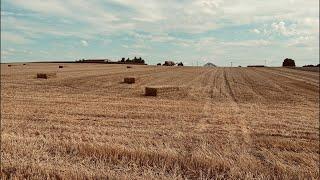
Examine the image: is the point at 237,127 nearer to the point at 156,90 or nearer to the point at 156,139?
the point at 156,139

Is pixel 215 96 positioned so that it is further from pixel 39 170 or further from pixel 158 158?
pixel 39 170

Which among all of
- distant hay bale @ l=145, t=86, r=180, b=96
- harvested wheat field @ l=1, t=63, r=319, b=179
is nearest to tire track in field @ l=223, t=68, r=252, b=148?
harvested wheat field @ l=1, t=63, r=319, b=179

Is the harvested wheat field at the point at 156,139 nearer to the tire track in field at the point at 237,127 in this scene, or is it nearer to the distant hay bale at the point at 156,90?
the tire track in field at the point at 237,127

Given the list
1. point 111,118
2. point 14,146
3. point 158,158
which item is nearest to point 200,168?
point 158,158

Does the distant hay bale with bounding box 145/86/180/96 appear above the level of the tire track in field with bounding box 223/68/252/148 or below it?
above

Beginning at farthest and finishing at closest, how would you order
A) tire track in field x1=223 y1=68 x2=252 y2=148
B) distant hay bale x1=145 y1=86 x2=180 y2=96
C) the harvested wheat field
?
distant hay bale x1=145 y1=86 x2=180 y2=96, tire track in field x1=223 y1=68 x2=252 y2=148, the harvested wheat field

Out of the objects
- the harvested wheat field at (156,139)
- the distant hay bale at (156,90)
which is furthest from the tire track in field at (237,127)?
the distant hay bale at (156,90)

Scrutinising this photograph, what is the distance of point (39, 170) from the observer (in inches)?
246

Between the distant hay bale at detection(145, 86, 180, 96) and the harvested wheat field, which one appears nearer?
the harvested wheat field

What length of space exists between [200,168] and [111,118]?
6066 millimetres

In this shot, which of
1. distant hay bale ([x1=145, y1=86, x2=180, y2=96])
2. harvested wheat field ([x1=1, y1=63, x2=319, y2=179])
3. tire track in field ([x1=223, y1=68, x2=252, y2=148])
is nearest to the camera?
harvested wheat field ([x1=1, y1=63, x2=319, y2=179])

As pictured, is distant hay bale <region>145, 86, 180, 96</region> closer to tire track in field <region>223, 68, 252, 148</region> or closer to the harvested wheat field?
the harvested wheat field

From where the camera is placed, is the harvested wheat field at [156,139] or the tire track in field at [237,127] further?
the tire track in field at [237,127]

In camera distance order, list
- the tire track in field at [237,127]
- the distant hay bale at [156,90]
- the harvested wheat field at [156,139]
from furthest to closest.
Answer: the distant hay bale at [156,90] → the tire track in field at [237,127] → the harvested wheat field at [156,139]
